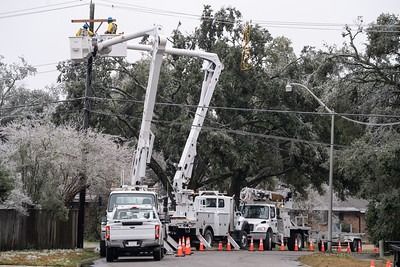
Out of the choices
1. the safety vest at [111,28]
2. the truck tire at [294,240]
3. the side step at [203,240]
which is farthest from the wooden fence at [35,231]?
the truck tire at [294,240]

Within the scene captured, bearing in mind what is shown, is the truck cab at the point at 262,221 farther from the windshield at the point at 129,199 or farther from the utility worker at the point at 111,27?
the utility worker at the point at 111,27

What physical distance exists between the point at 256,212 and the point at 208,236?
3.56 meters

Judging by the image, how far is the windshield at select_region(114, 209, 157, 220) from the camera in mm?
26156

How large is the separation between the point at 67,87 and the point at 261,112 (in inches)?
497

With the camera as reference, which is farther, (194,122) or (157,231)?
(194,122)

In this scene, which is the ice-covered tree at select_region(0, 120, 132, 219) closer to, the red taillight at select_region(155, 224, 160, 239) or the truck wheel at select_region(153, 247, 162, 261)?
the truck wheel at select_region(153, 247, 162, 261)

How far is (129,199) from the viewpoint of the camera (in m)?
28.7

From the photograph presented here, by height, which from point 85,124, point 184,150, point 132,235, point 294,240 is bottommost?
point 294,240

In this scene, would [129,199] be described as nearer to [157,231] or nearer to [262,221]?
[157,231]

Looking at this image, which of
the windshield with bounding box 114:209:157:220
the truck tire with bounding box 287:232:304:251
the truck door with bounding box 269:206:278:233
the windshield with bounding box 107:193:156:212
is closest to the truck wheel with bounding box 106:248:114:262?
the windshield with bounding box 114:209:157:220

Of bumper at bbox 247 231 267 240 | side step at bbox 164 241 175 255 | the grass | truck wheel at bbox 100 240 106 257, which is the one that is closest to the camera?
the grass

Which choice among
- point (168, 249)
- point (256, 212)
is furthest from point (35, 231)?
point (256, 212)

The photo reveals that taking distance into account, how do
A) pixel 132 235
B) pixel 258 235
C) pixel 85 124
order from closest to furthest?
pixel 132 235 < pixel 85 124 < pixel 258 235

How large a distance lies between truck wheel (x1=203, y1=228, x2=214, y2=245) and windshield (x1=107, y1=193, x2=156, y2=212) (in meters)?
9.49
